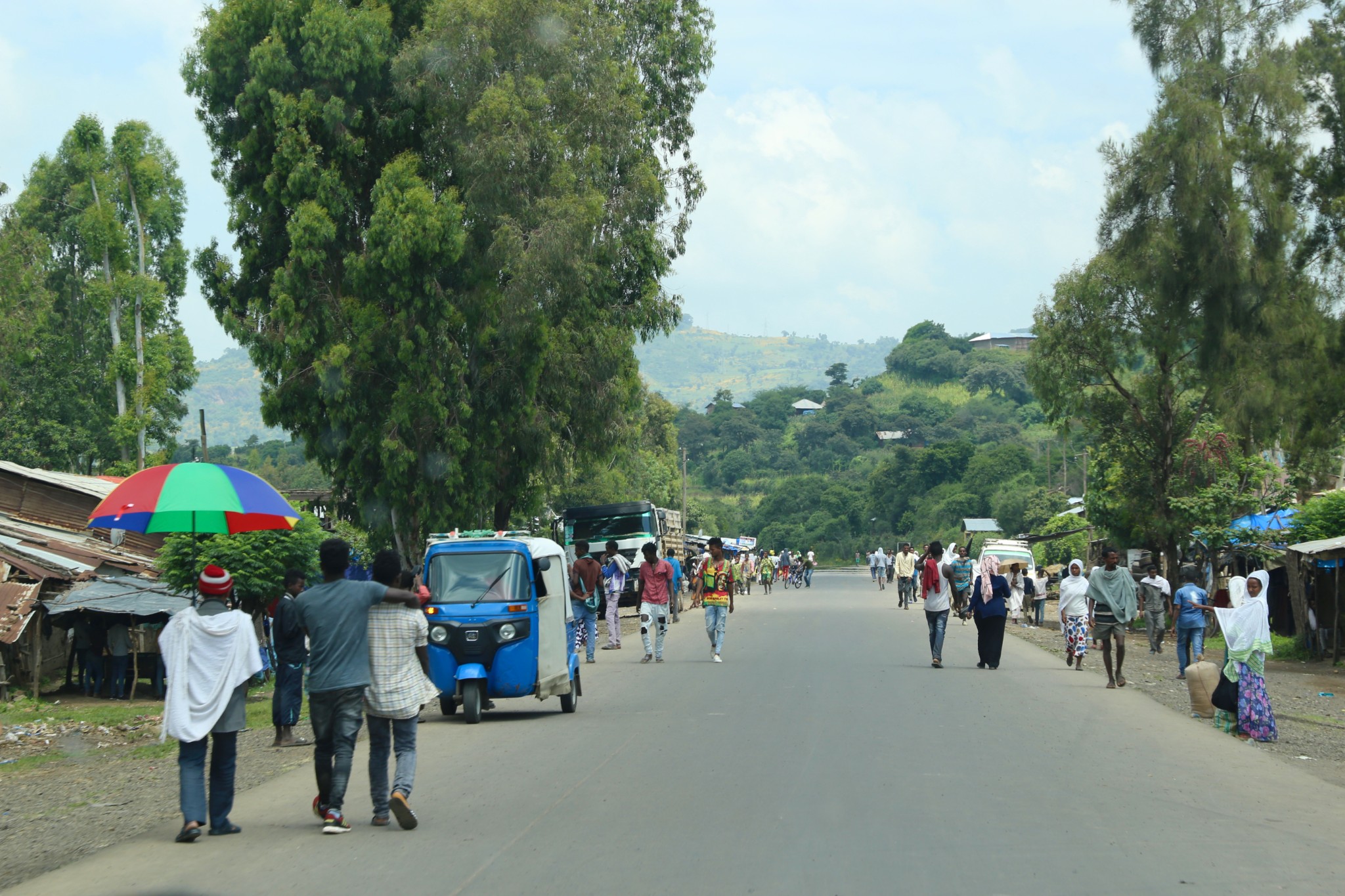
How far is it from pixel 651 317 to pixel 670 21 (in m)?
8.15

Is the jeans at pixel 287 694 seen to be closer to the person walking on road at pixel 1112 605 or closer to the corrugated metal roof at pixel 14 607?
the corrugated metal roof at pixel 14 607

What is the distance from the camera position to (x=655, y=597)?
1995 cm

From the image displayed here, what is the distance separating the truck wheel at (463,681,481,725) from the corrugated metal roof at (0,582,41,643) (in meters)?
8.40

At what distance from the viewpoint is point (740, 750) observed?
35.1 ft

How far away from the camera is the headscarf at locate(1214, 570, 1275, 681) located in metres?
12.0

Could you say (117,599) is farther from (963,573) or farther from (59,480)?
(963,573)

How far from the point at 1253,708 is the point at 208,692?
9929 mm

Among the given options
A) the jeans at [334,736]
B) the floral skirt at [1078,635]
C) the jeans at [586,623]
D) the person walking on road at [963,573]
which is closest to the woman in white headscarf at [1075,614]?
the floral skirt at [1078,635]

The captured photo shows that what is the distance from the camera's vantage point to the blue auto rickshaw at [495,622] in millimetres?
13117

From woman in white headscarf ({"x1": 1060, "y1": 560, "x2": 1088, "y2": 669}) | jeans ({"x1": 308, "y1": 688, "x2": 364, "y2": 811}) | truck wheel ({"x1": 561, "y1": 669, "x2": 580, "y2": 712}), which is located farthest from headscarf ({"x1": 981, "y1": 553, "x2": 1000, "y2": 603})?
jeans ({"x1": 308, "y1": 688, "x2": 364, "y2": 811})

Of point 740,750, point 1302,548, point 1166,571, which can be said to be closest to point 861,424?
point 1166,571

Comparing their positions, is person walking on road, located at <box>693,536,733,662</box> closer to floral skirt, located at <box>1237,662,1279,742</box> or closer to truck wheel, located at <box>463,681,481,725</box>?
truck wheel, located at <box>463,681,481,725</box>

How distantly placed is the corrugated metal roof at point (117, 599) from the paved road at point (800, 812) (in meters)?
7.40

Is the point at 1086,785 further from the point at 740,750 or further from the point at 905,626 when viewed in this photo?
the point at 905,626
